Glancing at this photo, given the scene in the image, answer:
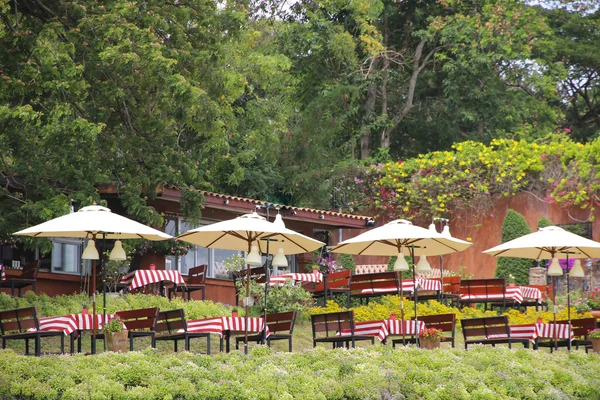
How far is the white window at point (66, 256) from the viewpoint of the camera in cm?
1983

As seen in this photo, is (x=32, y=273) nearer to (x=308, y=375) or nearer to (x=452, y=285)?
(x=308, y=375)

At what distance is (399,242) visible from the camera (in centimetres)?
1521

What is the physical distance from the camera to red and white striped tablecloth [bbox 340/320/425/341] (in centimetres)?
1395

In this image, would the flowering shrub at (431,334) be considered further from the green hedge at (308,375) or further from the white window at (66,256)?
the white window at (66,256)

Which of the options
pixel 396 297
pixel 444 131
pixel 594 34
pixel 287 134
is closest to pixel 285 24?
pixel 287 134

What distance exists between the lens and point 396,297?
794 inches

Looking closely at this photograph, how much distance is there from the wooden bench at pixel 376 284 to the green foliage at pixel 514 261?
6598 mm

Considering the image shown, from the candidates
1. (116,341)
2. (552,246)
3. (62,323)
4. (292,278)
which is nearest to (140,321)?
(116,341)

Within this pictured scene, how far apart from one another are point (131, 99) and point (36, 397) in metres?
7.78

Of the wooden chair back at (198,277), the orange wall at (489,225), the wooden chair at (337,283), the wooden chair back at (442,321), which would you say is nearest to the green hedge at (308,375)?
the wooden chair back at (442,321)

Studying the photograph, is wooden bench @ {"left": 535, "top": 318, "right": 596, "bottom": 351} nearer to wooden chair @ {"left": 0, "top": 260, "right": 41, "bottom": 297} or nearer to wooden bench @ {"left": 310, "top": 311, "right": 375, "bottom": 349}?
wooden bench @ {"left": 310, "top": 311, "right": 375, "bottom": 349}

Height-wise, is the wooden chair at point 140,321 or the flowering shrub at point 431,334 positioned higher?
the wooden chair at point 140,321

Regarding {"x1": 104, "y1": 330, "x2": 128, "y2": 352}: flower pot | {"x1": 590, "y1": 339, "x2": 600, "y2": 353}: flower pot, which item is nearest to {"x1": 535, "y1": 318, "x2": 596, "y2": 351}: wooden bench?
{"x1": 590, "y1": 339, "x2": 600, "y2": 353}: flower pot

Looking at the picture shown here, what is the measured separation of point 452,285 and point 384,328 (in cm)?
651
